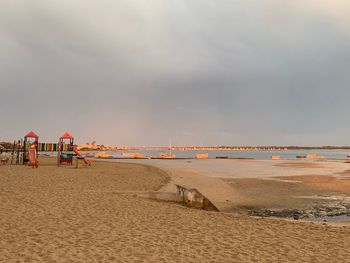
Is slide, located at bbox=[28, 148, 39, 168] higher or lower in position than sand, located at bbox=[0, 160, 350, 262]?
higher

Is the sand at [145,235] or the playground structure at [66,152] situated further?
the playground structure at [66,152]

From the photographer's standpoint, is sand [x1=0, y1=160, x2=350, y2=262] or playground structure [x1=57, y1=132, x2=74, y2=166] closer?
sand [x1=0, y1=160, x2=350, y2=262]

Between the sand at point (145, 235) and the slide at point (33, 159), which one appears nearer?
the sand at point (145, 235)

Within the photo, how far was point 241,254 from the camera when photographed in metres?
7.31

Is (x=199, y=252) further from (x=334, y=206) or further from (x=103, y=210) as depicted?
(x=334, y=206)

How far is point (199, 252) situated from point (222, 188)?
15664mm

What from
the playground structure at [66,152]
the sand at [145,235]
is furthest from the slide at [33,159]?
the sand at [145,235]

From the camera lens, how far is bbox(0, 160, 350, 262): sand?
23.1ft

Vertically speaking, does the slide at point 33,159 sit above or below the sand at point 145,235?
above

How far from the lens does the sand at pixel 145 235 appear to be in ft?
23.1

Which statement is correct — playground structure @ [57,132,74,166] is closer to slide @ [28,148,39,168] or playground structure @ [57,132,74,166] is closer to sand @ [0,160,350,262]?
slide @ [28,148,39,168]

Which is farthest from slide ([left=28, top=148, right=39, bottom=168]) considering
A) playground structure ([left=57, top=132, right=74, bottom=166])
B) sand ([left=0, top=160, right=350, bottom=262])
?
sand ([left=0, top=160, right=350, bottom=262])

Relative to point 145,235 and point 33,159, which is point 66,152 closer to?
point 33,159

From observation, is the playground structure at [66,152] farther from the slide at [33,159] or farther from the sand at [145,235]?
the sand at [145,235]
